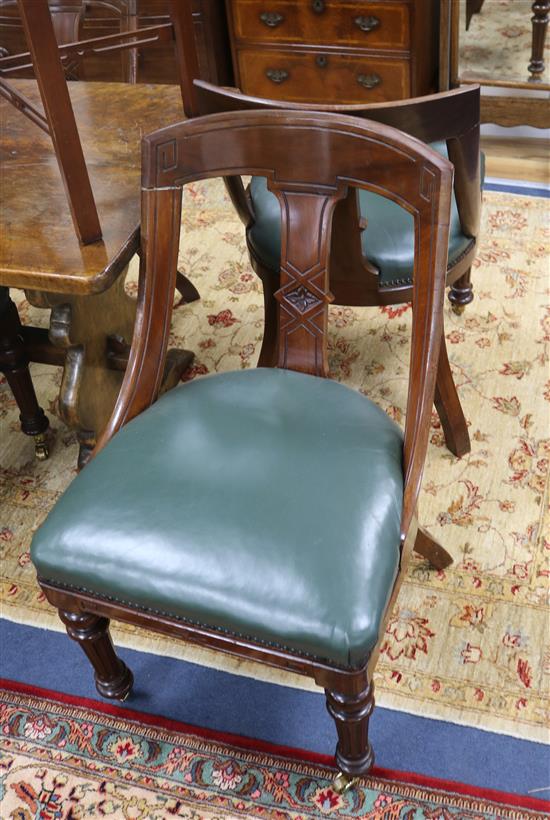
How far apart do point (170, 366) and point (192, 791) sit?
113cm

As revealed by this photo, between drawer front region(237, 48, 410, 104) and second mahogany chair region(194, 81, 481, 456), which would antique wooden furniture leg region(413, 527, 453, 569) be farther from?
drawer front region(237, 48, 410, 104)

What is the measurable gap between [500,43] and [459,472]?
6.31ft

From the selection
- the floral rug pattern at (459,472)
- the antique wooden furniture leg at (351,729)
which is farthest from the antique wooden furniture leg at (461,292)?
the antique wooden furniture leg at (351,729)

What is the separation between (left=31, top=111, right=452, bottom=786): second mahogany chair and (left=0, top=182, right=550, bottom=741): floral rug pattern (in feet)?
0.95

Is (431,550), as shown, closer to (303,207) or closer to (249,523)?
(249,523)

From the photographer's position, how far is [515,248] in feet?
8.58

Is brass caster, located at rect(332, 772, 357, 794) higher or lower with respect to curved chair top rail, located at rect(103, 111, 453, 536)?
lower

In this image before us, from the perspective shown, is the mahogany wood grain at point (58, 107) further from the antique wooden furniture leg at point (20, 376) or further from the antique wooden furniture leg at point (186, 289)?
the antique wooden furniture leg at point (186, 289)

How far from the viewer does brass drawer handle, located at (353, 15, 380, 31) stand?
2.96m

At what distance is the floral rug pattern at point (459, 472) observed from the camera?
156 cm

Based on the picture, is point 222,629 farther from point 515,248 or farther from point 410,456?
point 515,248

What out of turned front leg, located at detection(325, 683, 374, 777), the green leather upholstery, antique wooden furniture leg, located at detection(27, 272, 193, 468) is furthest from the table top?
turned front leg, located at detection(325, 683, 374, 777)

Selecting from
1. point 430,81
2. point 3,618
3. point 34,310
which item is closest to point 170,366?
point 34,310

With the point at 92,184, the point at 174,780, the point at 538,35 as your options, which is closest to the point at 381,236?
the point at 92,184
